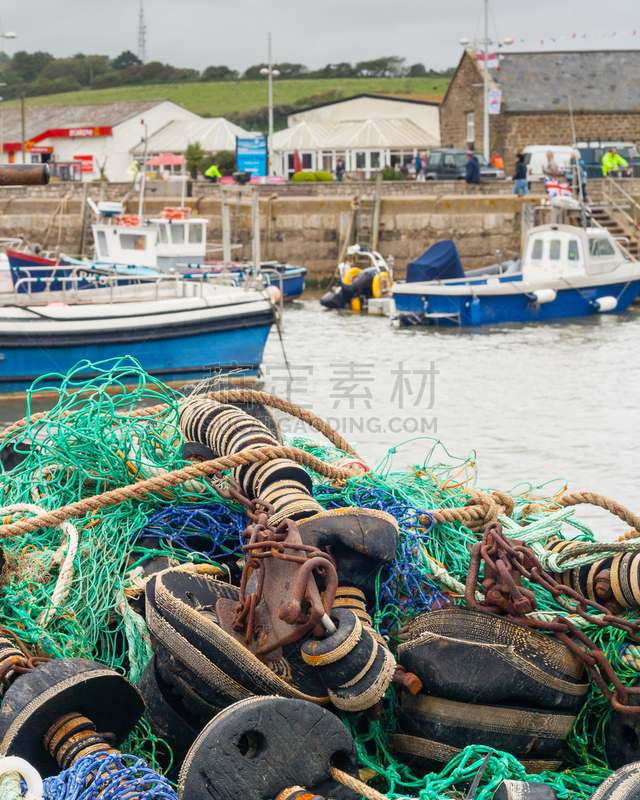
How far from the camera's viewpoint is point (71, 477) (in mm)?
3477

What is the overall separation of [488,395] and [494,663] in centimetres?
Answer: 1030

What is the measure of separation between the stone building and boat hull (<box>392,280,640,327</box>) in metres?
18.7

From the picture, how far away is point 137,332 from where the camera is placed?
12305 mm

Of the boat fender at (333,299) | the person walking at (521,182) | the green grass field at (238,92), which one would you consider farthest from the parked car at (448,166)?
the green grass field at (238,92)

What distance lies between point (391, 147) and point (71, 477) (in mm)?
41423

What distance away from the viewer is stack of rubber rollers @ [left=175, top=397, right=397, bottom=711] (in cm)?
236

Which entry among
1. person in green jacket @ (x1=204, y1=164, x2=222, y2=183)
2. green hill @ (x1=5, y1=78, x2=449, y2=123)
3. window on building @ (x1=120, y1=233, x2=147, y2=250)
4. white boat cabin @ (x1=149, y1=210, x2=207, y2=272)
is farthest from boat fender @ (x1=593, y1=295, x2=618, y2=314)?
green hill @ (x1=5, y1=78, x2=449, y2=123)

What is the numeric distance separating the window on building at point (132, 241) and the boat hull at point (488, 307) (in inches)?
235

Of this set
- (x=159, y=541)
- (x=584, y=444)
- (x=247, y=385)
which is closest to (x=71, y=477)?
(x=159, y=541)

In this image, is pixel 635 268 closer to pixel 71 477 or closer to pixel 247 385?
pixel 247 385

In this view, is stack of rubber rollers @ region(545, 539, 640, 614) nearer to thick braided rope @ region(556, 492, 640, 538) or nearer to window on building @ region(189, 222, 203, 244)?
thick braided rope @ region(556, 492, 640, 538)

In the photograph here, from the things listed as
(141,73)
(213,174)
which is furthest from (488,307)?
(141,73)

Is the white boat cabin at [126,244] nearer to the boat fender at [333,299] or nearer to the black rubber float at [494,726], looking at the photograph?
the boat fender at [333,299]

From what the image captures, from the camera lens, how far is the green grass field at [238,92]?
242ft
